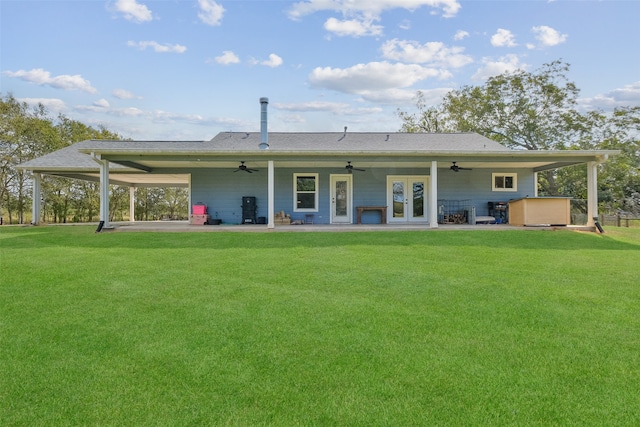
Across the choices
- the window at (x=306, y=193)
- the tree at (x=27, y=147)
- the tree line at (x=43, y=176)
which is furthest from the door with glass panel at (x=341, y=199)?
the tree at (x=27, y=147)

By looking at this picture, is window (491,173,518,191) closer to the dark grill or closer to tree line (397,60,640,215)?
the dark grill

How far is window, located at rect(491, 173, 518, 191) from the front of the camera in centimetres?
1357

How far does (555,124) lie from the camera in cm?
2358

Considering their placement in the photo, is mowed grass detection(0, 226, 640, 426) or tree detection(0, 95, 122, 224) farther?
tree detection(0, 95, 122, 224)

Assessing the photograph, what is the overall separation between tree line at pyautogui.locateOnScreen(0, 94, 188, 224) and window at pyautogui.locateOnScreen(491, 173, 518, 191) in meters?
18.2

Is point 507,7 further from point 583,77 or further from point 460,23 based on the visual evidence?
point 583,77

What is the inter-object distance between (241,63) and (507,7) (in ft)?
31.6

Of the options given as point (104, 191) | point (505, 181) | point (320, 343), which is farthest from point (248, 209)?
point (320, 343)

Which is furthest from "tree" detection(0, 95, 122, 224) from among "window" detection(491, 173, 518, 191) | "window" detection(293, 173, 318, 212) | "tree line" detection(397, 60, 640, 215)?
"tree line" detection(397, 60, 640, 215)

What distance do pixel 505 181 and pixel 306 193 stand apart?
7583 millimetres

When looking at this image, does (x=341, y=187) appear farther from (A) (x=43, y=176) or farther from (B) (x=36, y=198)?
(A) (x=43, y=176)

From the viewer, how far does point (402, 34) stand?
15.4 meters

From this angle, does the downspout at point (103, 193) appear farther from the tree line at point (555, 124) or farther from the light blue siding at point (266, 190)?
the tree line at point (555, 124)

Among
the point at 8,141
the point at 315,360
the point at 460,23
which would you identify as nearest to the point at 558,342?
the point at 315,360
